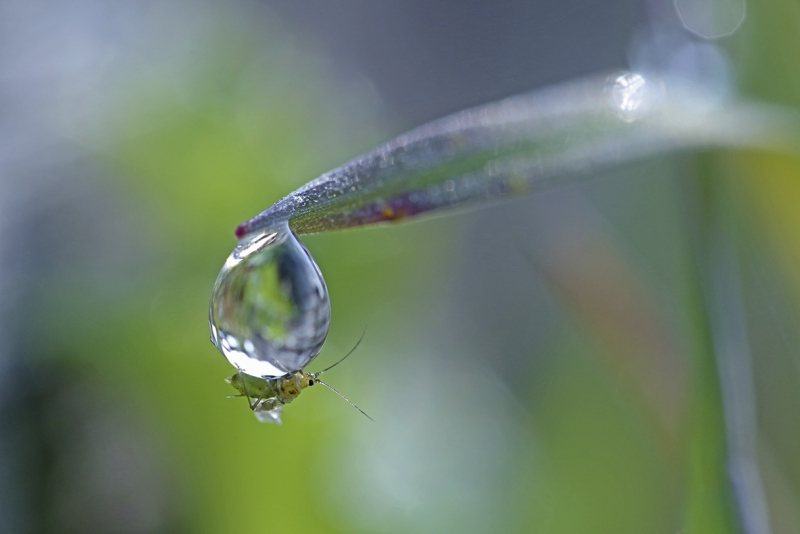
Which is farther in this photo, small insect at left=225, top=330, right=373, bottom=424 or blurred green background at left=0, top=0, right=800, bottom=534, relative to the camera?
blurred green background at left=0, top=0, right=800, bottom=534

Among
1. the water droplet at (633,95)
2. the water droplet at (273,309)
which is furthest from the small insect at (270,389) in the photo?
the water droplet at (633,95)

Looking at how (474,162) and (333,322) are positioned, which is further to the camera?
(333,322)

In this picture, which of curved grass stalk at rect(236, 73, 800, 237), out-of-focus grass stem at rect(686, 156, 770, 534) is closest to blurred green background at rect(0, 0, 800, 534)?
out-of-focus grass stem at rect(686, 156, 770, 534)

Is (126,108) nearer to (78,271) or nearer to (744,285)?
(78,271)

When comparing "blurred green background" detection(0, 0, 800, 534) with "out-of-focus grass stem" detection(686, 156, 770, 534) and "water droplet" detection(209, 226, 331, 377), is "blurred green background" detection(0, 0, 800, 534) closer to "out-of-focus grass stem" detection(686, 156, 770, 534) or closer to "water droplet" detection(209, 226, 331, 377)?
"out-of-focus grass stem" detection(686, 156, 770, 534)

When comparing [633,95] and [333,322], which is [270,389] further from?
[333,322]

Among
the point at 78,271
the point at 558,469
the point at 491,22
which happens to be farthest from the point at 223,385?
the point at 491,22

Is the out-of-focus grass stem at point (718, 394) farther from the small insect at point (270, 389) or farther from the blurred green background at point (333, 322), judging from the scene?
the small insect at point (270, 389)

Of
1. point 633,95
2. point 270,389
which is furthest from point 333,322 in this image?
point 633,95
